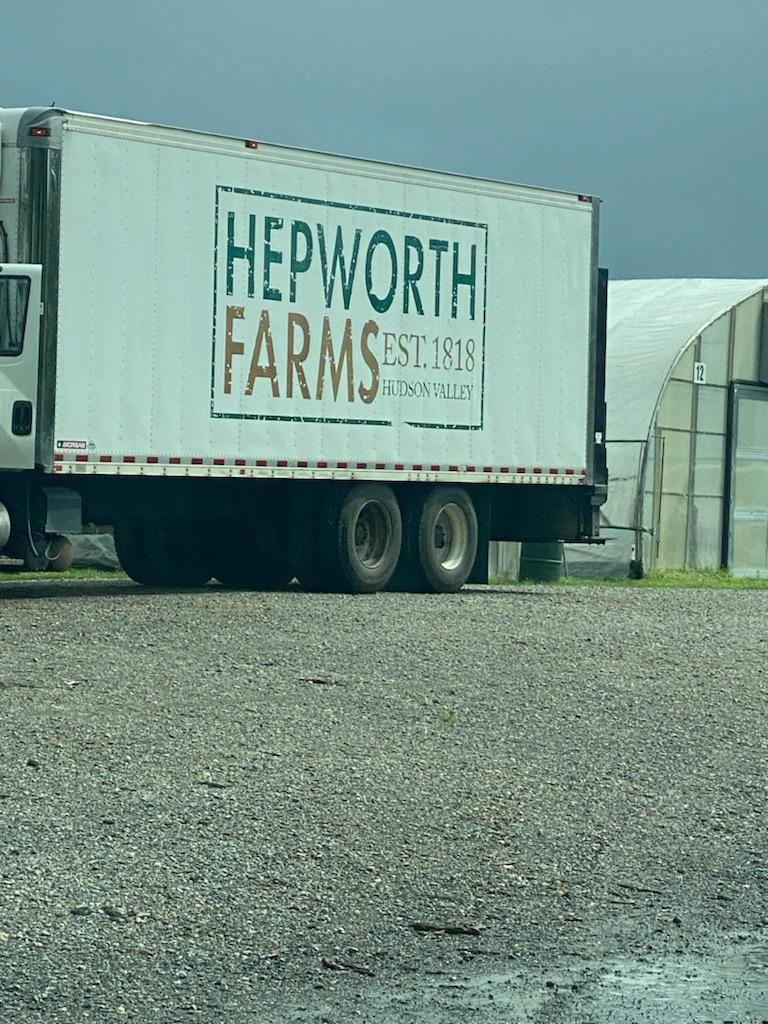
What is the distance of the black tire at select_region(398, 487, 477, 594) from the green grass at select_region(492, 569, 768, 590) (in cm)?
466

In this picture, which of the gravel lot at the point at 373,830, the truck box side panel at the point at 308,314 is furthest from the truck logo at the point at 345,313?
the gravel lot at the point at 373,830

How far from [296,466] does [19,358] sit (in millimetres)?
3334

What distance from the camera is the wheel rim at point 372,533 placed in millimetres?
20859

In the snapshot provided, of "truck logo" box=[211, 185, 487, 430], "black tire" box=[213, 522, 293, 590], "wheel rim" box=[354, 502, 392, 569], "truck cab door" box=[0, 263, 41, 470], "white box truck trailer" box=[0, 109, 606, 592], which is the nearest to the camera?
"truck cab door" box=[0, 263, 41, 470]

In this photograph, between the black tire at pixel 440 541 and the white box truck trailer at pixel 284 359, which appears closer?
the white box truck trailer at pixel 284 359

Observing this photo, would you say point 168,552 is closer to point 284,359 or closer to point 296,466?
point 296,466

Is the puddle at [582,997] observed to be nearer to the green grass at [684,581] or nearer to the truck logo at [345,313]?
the truck logo at [345,313]

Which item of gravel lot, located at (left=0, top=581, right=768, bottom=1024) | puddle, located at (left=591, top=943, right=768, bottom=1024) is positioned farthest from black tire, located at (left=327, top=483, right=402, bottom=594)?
puddle, located at (left=591, top=943, right=768, bottom=1024)

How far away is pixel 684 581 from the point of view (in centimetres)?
2916

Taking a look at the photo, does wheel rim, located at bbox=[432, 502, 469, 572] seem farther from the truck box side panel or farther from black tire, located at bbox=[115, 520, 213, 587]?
black tire, located at bbox=[115, 520, 213, 587]

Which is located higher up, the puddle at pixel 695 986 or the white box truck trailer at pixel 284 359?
the white box truck trailer at pixel 284 359

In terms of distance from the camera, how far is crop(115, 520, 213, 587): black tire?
70.1ft

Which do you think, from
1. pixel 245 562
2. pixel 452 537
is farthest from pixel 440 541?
→ pixel 245 562

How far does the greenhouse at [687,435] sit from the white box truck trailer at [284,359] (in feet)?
24.3
